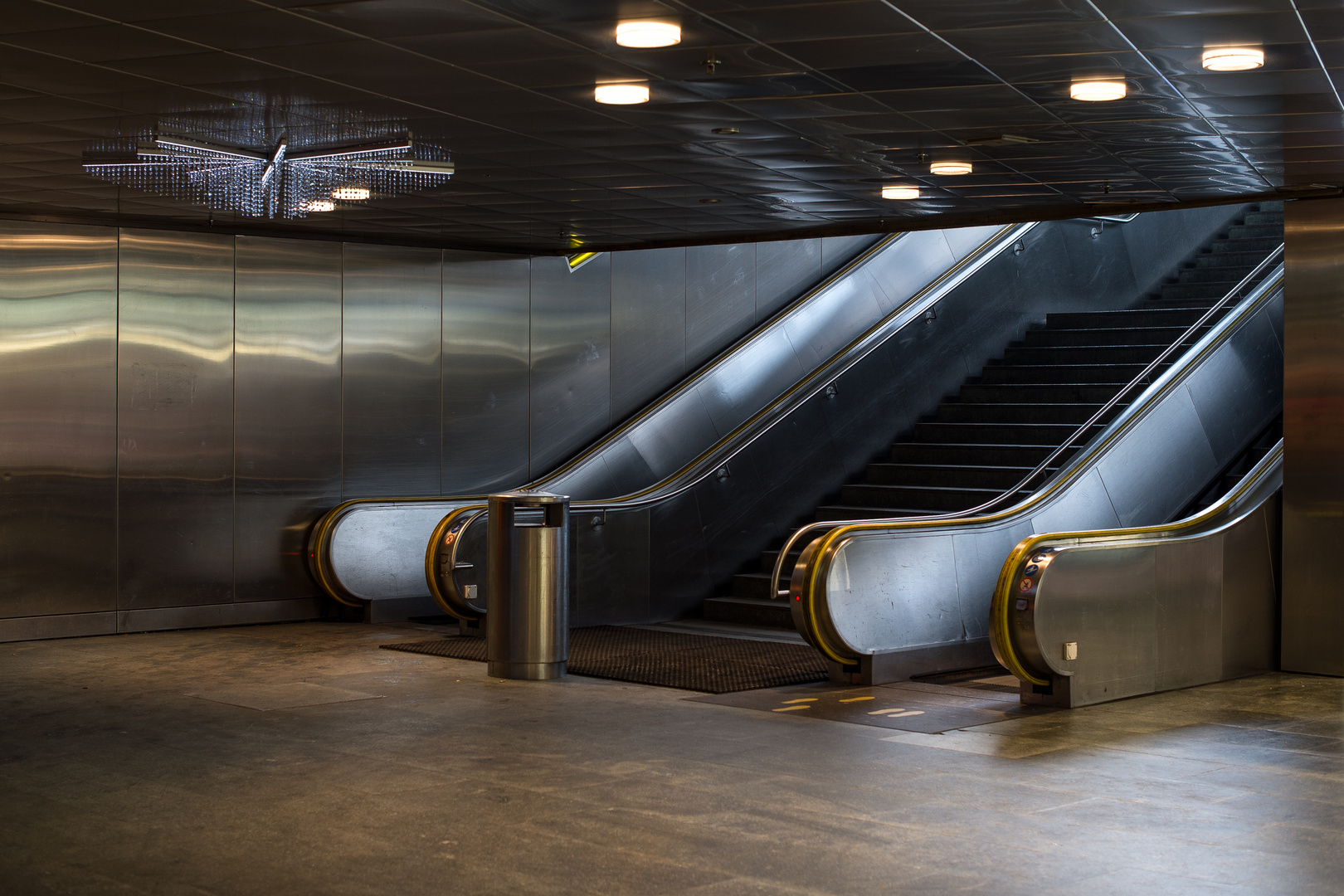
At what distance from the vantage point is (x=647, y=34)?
19.1 ft

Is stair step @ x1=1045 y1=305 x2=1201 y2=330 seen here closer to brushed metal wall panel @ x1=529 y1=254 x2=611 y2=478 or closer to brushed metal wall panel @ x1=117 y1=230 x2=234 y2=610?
brushed metal wall panel @ x1=529 y1=254 x2=611 y2=478

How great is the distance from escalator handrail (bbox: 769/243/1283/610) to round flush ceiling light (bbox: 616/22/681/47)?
144 inches

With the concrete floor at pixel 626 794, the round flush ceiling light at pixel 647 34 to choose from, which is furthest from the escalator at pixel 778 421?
the round flush ceiling light at pixel 647 34

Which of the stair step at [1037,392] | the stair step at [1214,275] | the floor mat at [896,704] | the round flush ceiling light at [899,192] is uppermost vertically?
the stair step at [1214,275]

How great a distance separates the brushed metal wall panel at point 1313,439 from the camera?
31.1ft

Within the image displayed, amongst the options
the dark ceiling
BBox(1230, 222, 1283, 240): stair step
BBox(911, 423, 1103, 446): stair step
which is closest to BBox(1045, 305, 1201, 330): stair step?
BBox(911, 423, 1103, 446): stair step

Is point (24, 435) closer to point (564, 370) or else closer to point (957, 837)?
point (564, 370)

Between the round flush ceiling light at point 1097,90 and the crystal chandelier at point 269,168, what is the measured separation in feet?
12.2

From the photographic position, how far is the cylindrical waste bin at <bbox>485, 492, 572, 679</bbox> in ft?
29.9

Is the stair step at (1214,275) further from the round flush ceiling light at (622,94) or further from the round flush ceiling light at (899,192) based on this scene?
the round flush ceiling light at (622,94)

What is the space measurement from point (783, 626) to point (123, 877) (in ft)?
24.8

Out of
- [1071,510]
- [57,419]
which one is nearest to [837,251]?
[1071,510]

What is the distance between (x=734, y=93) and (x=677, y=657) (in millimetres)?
4562

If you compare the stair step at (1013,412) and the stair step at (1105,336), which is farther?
the stair step at (1105,336)
